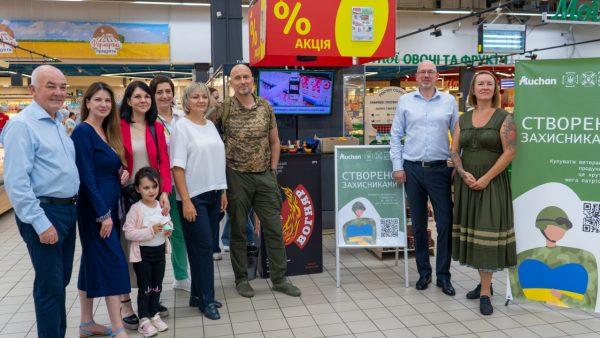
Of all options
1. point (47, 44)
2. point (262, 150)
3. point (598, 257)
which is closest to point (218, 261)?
point (262, 150)

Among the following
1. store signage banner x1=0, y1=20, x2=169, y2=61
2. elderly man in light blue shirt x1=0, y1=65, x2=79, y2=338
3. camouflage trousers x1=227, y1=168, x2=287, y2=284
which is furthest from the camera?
store signage banner x1=0, y1=20, x2=169, y2=61

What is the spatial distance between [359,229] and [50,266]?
2.45 m

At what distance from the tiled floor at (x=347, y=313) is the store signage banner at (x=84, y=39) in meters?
8.78

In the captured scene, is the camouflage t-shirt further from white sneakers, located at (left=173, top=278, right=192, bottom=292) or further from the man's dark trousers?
the man's dark trousers

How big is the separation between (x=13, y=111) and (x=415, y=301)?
16.2 metres

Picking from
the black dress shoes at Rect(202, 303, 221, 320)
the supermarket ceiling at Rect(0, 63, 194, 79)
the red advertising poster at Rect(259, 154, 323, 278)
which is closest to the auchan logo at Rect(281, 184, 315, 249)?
the red advertising poster at Rect(259, 154, 323, 278)

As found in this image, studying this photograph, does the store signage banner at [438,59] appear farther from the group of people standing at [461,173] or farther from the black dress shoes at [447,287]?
the black dress shoes at [447,287]

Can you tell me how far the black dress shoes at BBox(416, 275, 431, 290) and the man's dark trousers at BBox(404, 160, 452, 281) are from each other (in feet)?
0.09

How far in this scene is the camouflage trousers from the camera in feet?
12.6

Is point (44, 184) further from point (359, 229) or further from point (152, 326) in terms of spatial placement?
point (359, 229)

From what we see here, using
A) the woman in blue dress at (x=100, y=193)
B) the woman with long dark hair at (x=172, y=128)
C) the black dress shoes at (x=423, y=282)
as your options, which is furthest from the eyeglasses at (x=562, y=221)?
the woman in blue dress at (x=100, y=193)

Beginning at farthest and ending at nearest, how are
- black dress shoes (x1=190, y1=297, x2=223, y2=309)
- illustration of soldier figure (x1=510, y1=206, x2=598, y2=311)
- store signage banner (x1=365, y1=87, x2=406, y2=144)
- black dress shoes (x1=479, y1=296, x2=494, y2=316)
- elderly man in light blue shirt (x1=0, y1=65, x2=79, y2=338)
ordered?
store signage banner (x1=365, y1=87, x2=406, y2=144)
black dress shoes (x1=190, y1=297, x2=223, y2=309)
black dress shoes (x1=479, y1=296, x2=494, y2=316)
illustration of soldier figure (x1=510, y1=206, x2=598, y2=311)
elderly man in light blue shirt (x1=0, y1=65, x2=79, y2=338)

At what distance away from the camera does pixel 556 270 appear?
3.51 metres

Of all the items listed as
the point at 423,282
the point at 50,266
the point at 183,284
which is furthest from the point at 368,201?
the point at 50,266
